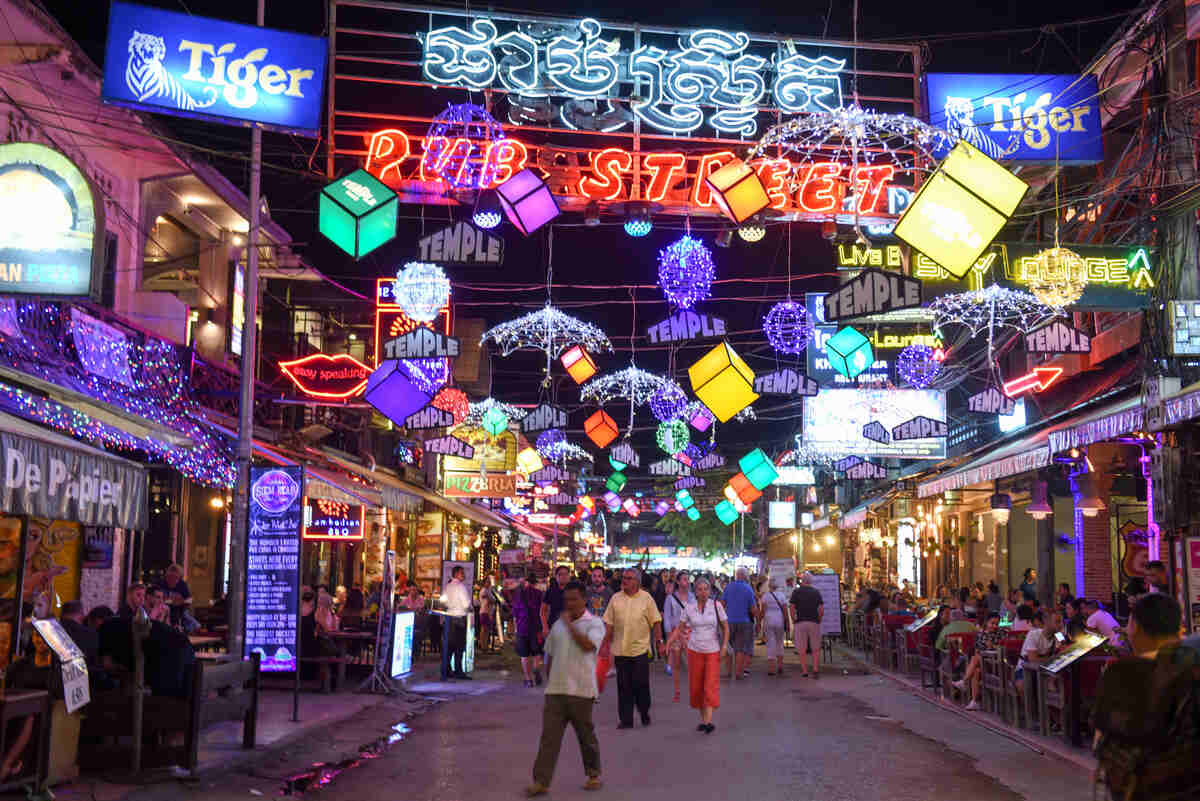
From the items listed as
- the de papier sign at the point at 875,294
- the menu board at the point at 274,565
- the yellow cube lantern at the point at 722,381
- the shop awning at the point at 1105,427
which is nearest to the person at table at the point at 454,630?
the menu board at the point at 274,565

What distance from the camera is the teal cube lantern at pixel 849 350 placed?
64.3 ft

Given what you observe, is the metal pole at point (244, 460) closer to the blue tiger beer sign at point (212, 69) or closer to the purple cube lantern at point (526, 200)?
the blue tiger beer sign at point (212, 69)

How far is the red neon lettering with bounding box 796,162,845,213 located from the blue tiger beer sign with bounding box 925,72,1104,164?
6.02ft

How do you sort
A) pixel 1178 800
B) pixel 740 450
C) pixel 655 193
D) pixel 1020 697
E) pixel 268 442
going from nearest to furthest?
pixel 1178 800, pixel 1020 697, pixel 655 193, pixel 268 442, pixel 740 450

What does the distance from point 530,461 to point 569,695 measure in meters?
28.3

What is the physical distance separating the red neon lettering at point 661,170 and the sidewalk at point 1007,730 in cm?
893

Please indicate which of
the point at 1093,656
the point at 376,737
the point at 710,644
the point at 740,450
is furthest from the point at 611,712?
the point at 740,450

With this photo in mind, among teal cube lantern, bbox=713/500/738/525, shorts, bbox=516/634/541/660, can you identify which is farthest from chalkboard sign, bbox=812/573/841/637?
shorts, bbox=516/634/541/660

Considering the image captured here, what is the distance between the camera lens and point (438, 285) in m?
20.4

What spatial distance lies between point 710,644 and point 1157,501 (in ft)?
23.6

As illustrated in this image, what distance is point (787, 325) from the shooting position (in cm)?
2455

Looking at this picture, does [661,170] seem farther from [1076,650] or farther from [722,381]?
[1076,650]

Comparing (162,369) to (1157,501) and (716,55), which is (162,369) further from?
(1157,501)

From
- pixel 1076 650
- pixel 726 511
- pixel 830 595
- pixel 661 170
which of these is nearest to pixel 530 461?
pixel 726 511
